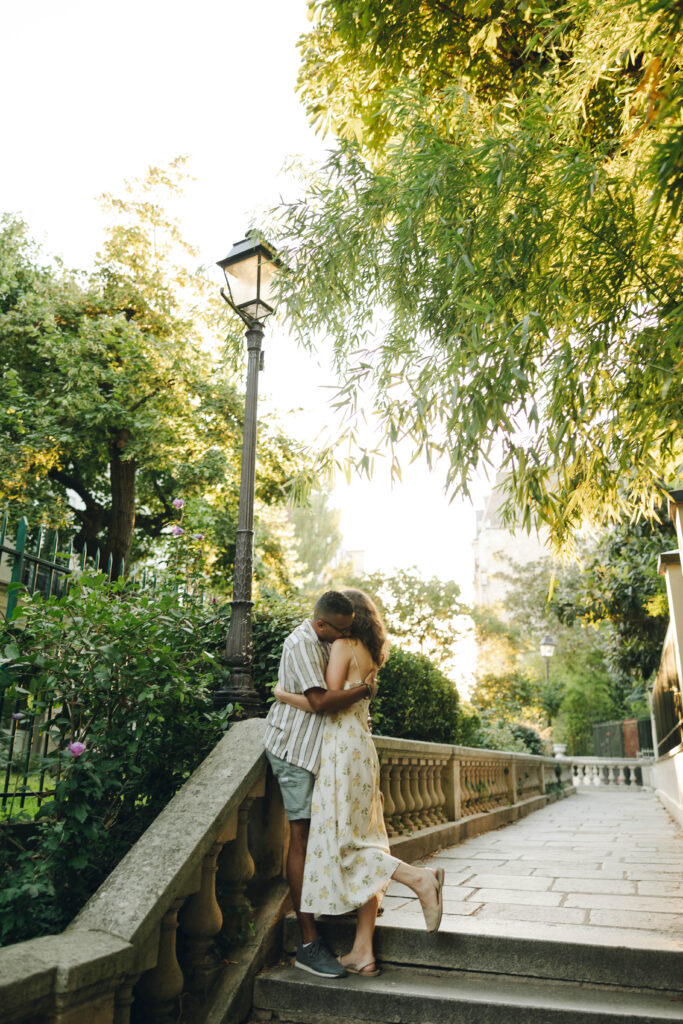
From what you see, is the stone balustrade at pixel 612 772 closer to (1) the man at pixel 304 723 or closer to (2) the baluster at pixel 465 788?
(2) the baluster at pixel 465 788

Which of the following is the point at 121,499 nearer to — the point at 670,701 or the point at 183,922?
the point at 670,701

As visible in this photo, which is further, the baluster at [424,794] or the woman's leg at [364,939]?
the baluster at [424,794]

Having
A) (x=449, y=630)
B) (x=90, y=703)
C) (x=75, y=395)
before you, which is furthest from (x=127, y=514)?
(x=90, y=703)

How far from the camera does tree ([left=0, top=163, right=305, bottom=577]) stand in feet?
48.4

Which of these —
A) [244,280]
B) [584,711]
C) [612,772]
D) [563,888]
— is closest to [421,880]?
[563,888]

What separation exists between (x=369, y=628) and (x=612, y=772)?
2404 cm

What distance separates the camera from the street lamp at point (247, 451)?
14.2 feet

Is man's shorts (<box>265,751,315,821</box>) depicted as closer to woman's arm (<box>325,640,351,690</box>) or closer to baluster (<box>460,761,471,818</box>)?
woman's arm (<box>325,640,351,690</box>)

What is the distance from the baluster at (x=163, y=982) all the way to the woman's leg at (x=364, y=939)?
2.60 ft

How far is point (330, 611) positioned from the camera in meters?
3.44

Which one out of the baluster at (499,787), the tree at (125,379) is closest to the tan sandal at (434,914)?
the baluster at (499,787)

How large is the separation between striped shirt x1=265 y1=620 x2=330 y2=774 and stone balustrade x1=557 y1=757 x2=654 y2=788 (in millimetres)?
20378

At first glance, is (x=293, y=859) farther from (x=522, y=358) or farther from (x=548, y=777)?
(x=548, y=777)

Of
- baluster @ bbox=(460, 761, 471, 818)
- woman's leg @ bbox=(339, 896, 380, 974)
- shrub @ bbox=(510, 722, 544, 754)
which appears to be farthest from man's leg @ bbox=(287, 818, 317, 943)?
shrub @ bbox=(510, 722, 544, 754)
